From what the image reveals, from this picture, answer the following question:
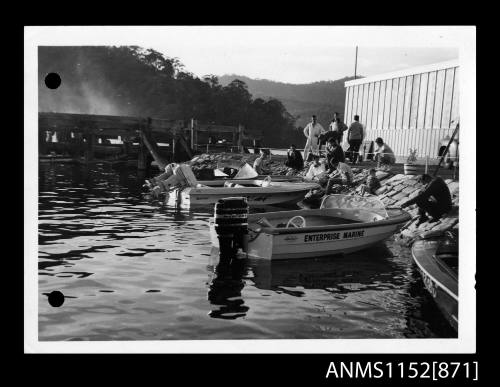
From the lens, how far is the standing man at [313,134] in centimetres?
2044

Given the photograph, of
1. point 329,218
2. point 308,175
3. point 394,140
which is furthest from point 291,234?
point 394,140

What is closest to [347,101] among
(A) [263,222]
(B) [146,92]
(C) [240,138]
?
(C) [240,138]

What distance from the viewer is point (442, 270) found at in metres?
7.69

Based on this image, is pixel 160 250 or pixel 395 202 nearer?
pixel 160 250

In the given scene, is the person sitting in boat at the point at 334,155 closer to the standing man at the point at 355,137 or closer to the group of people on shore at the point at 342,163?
the group of people on shore at the point at 342,163

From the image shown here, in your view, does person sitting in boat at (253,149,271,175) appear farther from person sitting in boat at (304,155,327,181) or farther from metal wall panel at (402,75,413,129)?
metal wall panel at (402,75,413,129)

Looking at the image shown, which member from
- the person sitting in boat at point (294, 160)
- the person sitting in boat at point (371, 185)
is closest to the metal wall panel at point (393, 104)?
the person sitting in boat at point (294, 160)

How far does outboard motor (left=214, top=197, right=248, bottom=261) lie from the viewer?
961 centimetres

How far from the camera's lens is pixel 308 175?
19078mm

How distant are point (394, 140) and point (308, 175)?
10.4 feet

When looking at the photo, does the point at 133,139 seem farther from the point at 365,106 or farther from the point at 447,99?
the point at 447,99

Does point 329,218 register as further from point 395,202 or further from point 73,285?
point 73,285

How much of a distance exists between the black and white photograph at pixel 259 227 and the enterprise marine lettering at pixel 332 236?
1.1 inches

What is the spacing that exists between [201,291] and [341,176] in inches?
367
